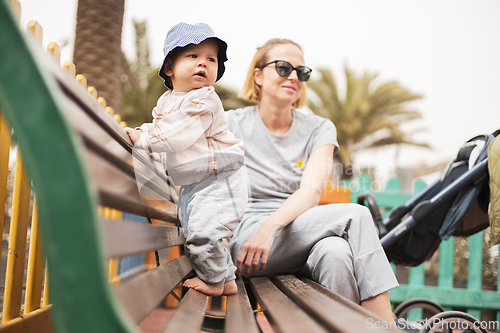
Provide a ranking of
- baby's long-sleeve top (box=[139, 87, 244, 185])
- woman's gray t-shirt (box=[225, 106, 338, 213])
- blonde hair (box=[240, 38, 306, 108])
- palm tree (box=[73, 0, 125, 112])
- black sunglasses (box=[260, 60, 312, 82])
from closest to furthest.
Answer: baby's long-sleeve top (box=[139, 87, 244, 185]) < woman's gray t-shirt (box=[225, 106, 338, 213]) < black sunglasses (box=[260, 60, 312, 82]) < blonde hair (box=[240, 38, 306, 108]) < palm tree (box=[73, 0, 125, 112])

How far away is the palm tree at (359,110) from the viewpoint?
11.9m

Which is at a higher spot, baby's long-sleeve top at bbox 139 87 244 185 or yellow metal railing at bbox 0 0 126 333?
baby's long-sleeve top at bbox 139 87 244 185

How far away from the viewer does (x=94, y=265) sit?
0.52m

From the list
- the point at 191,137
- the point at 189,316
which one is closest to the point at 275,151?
the point at 191,137

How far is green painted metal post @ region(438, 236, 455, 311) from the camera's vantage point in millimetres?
3701

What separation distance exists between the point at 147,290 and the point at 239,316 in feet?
0.98

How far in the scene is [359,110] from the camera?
460 inches

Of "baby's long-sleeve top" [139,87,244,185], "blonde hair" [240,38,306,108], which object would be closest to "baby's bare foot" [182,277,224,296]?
"baby's long-sleeve top" [139,87,244,185]

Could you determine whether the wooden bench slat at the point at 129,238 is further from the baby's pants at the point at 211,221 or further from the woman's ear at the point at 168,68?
the woman's ear at the point at 168,68

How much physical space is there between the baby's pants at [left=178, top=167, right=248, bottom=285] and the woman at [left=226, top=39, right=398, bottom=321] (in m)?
0.26

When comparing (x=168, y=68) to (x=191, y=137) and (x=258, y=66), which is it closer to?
(x=191, y=137)

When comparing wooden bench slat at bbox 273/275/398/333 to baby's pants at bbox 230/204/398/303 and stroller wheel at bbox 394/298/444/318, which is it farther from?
stroller wheel at bbox 394/298/444/318

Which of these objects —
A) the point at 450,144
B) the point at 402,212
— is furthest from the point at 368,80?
the point at 402,212

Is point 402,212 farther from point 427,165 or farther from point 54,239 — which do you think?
point 427,165
